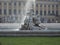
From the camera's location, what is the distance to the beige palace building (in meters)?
59.1

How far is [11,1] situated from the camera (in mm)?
60750

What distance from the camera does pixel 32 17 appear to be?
18.4m

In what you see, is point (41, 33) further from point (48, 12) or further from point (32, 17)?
point (48, 12)

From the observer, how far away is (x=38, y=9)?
203 feet

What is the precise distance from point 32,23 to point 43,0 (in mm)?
45087

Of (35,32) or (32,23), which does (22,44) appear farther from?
(32,23)

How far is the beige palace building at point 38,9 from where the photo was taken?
59.1 m

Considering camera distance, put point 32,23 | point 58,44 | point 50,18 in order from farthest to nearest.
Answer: point 50,18
point 32,23
point 58,44

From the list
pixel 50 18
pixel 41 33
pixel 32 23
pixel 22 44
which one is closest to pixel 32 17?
pixel 32 23

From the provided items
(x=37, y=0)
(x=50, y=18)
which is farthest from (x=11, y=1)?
(x=50, y=18)

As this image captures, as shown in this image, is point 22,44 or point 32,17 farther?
point 32,17

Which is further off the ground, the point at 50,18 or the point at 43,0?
the point at 43,0

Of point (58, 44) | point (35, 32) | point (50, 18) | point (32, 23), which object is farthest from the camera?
point (50, 18)

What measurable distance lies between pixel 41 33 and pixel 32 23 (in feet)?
12.9
